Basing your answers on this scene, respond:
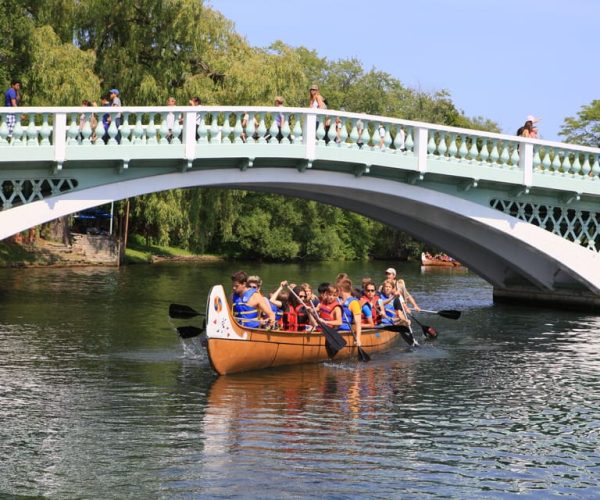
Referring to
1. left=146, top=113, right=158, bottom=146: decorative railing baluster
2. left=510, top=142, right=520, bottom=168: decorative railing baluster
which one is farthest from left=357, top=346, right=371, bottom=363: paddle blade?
left=510, top=142, right=520, bottom=168: decorative railing baluster

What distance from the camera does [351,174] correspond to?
81.0 feet

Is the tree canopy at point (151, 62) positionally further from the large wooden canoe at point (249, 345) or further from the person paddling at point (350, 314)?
the large wooden canoe at point (249, 345)

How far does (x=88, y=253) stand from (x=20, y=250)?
3149mm

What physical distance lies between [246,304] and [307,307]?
1355mm

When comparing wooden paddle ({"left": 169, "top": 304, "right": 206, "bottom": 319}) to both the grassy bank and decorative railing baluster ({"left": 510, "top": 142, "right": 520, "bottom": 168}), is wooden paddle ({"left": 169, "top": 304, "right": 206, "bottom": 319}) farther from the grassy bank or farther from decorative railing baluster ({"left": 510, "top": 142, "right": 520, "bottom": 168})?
the grassy bank

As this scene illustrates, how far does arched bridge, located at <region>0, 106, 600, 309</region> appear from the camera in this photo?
21.7m

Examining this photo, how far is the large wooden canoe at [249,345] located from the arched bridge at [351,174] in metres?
5.99

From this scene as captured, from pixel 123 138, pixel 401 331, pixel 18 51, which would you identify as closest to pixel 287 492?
pixel 401 331

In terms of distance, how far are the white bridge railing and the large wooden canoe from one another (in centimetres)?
589

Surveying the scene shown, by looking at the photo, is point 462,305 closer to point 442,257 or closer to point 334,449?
point 334,449

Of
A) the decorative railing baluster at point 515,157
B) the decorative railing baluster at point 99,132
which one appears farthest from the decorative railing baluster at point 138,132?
the decorative railing baluster at point 515,157

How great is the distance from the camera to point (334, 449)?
12.2 m

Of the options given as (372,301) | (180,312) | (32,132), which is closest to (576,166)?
(372,301)

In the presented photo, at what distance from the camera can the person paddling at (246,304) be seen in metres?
17.1
